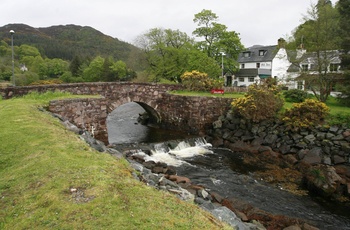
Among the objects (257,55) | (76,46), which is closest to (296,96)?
(257,55)

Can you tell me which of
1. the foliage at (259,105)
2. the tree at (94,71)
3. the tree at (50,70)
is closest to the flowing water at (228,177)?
the foliage at (259,105)

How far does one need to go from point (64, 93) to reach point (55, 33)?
561ft

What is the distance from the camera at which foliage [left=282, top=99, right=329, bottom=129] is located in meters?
18.2

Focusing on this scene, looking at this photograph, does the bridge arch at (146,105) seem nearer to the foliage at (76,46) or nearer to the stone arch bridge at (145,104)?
the stone arch bridge at (145,104)

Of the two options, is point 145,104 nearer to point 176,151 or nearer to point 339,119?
point 176,151

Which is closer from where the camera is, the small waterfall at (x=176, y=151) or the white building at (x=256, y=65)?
the small waterfall at (x=176, y=151)

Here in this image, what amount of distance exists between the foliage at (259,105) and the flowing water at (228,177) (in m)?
3.56

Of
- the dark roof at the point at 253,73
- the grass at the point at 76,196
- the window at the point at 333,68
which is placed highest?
the dark roof at the point at 253,73

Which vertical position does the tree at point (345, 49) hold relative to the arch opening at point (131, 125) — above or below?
above

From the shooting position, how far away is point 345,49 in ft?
72.2

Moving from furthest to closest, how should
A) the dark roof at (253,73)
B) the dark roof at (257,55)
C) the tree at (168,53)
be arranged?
the dark roof at (257,55), the dark roof at (253,73), the tree at (168,53)

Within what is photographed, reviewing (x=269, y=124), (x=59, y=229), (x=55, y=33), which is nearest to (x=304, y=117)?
(x=269, y=124)

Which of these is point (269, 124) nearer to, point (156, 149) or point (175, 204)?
point (156, 149)

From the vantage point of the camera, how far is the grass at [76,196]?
444 centimetres
